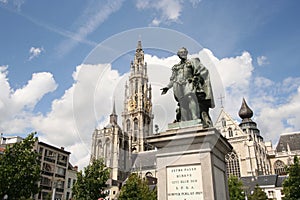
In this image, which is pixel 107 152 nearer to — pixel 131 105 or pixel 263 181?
pixel 131 105

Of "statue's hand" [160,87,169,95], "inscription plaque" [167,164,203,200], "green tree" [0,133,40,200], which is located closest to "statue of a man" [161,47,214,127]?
"statue's hand" [160,87,169,95]

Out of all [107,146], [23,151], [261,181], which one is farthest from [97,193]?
[107,146]

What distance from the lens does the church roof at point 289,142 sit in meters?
73.9

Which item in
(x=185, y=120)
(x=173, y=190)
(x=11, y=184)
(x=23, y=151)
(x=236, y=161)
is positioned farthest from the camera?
(x=236, y=161)

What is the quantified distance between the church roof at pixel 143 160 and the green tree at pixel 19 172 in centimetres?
6001

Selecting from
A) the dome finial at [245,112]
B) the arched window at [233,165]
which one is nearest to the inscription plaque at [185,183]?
the arched window at [233,165]

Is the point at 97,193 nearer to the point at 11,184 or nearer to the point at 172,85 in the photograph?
the point at 11,184

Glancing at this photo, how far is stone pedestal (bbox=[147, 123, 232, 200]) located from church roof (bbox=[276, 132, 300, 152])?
75419mm

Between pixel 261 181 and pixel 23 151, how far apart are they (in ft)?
144

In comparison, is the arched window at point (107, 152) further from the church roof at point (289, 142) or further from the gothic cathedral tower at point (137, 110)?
the church roof at point (289, 142)

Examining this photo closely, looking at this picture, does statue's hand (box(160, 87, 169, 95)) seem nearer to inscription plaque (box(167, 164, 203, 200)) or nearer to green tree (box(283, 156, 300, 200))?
inscription plaque (box(167, 164, 203, 200))

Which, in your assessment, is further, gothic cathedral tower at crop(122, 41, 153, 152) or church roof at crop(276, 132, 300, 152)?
Answer: gothic cathedral tower at crop(122, 41, 153, 152)

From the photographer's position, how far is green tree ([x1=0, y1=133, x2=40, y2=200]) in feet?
65.4

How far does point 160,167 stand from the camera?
7348 mm
